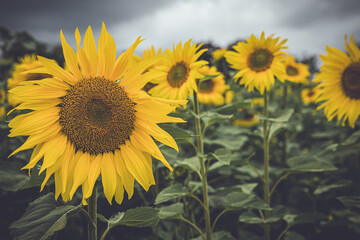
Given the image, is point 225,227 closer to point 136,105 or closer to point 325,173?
point 325,173

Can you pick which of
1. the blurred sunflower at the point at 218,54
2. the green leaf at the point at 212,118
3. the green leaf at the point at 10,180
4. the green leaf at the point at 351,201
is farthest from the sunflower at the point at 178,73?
the blurred sunflower at the point at 218,54

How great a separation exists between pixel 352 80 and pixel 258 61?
73 cm

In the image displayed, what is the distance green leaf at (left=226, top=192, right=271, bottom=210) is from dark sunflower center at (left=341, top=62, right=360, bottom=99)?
3.79 feet

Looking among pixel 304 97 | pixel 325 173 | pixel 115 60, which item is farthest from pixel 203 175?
pixel 304 97

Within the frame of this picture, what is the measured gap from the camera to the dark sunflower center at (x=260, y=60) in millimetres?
2004

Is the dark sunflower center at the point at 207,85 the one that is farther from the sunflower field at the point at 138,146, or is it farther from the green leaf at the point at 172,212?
the green leaf at the point at 172,212

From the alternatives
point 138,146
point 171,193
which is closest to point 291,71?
point 171,193

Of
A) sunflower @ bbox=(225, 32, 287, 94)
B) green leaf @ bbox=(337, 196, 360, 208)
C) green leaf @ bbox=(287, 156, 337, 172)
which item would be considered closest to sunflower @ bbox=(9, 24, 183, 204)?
sunflower @ bbox=(225, 32, 287, 94)

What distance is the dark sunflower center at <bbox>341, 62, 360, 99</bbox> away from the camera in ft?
6.42

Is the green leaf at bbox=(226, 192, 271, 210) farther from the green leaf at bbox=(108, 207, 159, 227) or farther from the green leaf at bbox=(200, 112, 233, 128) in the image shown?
the green leaf at bbox=(108, 207, 159, 227)

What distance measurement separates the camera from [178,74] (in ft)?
5.35

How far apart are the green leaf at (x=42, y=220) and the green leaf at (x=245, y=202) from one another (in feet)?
3.43

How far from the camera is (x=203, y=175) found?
168 cm

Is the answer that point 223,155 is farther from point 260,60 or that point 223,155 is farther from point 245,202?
point 260,60
